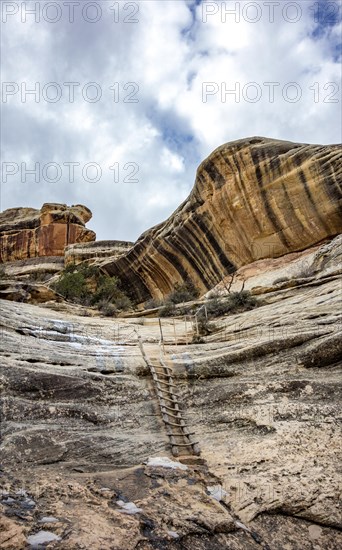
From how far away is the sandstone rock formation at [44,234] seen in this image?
140 feet

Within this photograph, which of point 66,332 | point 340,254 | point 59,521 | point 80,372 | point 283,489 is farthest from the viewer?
point 340,254

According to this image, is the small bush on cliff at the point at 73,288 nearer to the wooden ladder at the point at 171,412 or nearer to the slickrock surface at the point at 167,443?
the slickrock surface at the point at 167,443

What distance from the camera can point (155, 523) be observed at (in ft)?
13.3

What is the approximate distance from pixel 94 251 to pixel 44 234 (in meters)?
10.6

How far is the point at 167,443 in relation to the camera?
597 centimetres

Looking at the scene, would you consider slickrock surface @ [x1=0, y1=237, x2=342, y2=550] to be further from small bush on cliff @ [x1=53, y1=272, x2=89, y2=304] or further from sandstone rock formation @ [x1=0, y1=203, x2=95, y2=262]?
sandstone rock formation @ [x1=0, y1=203, x2=95, y2=262]

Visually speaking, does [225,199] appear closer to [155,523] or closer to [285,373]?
[285,373]

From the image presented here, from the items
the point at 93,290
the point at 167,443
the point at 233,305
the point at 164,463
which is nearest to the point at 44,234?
the point at 93,290

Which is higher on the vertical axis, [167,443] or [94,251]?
[94,251]

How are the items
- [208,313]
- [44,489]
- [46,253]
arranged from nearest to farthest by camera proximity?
[44,489] → [208,313] → [46,253]

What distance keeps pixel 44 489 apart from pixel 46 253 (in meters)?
39.9

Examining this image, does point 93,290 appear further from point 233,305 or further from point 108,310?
point 233,305

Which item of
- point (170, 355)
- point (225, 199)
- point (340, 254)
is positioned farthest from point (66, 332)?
point (225, 199)

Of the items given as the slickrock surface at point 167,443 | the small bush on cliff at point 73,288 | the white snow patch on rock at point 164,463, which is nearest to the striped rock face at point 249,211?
the small bush on cliff at point 73,288
